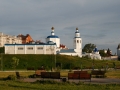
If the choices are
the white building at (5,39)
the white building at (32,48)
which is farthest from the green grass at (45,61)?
the white building at (5,39)

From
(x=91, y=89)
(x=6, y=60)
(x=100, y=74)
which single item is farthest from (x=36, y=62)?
(x=91, y=89)

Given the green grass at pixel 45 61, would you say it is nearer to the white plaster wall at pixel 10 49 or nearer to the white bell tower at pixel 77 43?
the white plaster wall at pixel 10 49

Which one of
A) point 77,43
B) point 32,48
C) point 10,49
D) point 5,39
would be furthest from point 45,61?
point 5,39

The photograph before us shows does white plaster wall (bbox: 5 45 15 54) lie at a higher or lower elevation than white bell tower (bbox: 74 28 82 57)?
lower

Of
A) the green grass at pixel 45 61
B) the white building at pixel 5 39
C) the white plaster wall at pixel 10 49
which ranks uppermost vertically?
the white building at pixel 5 39

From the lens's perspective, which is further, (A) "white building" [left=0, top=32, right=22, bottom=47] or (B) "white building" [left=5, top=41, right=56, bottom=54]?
(A) "white building" [left=0, top=32, right=22, bottom=47]

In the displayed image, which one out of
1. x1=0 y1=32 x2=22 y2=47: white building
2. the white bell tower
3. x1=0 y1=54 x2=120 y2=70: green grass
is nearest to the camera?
x1=0 y1=54 x2=120 y2=70: green grass

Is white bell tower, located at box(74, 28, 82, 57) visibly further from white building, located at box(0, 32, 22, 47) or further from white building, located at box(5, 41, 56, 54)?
white building, located at box(0, 32, 22, 47)

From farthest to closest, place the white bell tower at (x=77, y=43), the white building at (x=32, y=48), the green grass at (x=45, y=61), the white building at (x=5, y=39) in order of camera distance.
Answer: the white building at (x=5, y=39)
the white bell tower at (x=77, y=43)
the white building at (x=32, y=48)
the green grass at (x=45, y=61)

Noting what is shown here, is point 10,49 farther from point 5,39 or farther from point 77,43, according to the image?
point 5,39

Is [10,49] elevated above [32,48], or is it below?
below

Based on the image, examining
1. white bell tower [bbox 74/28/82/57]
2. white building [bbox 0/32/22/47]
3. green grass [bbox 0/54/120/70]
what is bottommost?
green grass [bbox 0/54/120/70]

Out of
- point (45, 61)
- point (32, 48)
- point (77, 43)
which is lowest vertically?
point (45, 61)

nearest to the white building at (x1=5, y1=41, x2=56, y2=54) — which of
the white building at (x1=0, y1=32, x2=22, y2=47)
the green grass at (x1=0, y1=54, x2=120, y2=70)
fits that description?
the green grass at (x1=0, y1=54, x2=120, y2=70)
